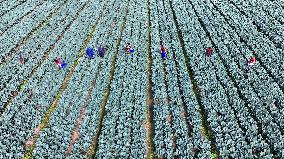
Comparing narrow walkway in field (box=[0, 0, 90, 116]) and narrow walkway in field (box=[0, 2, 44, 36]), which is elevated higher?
narrow walkway in field (box=[0, 0, 90, 116])

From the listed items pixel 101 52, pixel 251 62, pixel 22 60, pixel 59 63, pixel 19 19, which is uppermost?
pixel 251 62

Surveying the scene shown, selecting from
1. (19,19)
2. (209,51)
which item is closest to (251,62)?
(209,51)

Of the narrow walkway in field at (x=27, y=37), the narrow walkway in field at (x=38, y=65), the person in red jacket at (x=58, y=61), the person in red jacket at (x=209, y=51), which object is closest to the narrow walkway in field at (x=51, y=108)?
the person in red jacket at (x=58, y=61)

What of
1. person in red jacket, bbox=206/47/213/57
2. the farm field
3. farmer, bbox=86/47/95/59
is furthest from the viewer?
farmer, bbox=86/47/95/59

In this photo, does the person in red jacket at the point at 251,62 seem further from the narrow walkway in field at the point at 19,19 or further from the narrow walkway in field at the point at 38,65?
the narrow walkway in field at the point at 19,19

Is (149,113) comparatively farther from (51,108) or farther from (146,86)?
(51,108)

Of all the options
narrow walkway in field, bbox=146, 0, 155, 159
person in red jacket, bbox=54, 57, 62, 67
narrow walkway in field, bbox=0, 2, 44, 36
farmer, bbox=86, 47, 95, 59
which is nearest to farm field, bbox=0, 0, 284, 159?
narrow walkway in field, bbox=146, 0, 155, 159

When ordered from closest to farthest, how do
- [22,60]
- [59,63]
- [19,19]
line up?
[59,63], [22,60], [19,19]

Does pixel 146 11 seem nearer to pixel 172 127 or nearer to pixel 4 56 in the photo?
pixel 4 56

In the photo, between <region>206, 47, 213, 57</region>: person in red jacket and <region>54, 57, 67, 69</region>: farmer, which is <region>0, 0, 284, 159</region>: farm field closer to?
<region>206, 47, 213, 57</region>: person in red jacket
